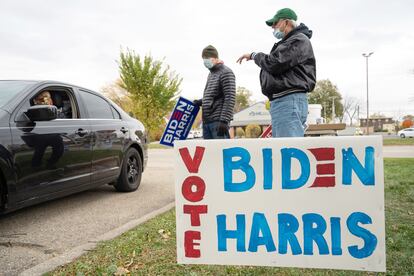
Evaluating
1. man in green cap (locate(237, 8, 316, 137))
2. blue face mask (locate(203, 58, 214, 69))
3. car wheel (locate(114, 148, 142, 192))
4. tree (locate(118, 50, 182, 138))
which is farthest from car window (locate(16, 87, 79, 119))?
tree (locate(118, 50, 182, 138))

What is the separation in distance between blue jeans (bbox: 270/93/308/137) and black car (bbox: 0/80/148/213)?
88.6 inches

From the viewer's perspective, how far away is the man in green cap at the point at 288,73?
10.1 ft

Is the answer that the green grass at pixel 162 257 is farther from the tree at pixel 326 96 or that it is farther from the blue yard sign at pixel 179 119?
the tree at pixel 326 96

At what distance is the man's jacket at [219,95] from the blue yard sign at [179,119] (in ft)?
1.99

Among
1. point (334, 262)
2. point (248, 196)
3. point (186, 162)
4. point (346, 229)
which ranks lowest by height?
point (334, 262)

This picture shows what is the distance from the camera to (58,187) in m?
3.84

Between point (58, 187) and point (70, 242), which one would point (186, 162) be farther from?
point (58, 187)

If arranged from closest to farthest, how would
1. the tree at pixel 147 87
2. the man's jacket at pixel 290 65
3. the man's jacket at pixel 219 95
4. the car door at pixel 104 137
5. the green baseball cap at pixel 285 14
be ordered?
the man's jacket at pixel 290 65, the green baseball cap at pixel 285 14, the man's jacket at pixel 219 95, the car door at pixel 104 137, the tree at pixel 147 87

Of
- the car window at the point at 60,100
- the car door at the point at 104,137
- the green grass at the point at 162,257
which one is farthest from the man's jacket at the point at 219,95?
the car window at the point at 60,100

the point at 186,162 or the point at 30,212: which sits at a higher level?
the point at 186,162

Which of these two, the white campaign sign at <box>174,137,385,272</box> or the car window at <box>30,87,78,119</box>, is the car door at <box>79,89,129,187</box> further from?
the white campaign sign at <box>174,137,385,272</box>

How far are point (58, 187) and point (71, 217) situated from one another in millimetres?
410

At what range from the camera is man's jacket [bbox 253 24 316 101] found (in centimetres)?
308

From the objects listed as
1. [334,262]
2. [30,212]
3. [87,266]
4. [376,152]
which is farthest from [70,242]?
[376,152]
